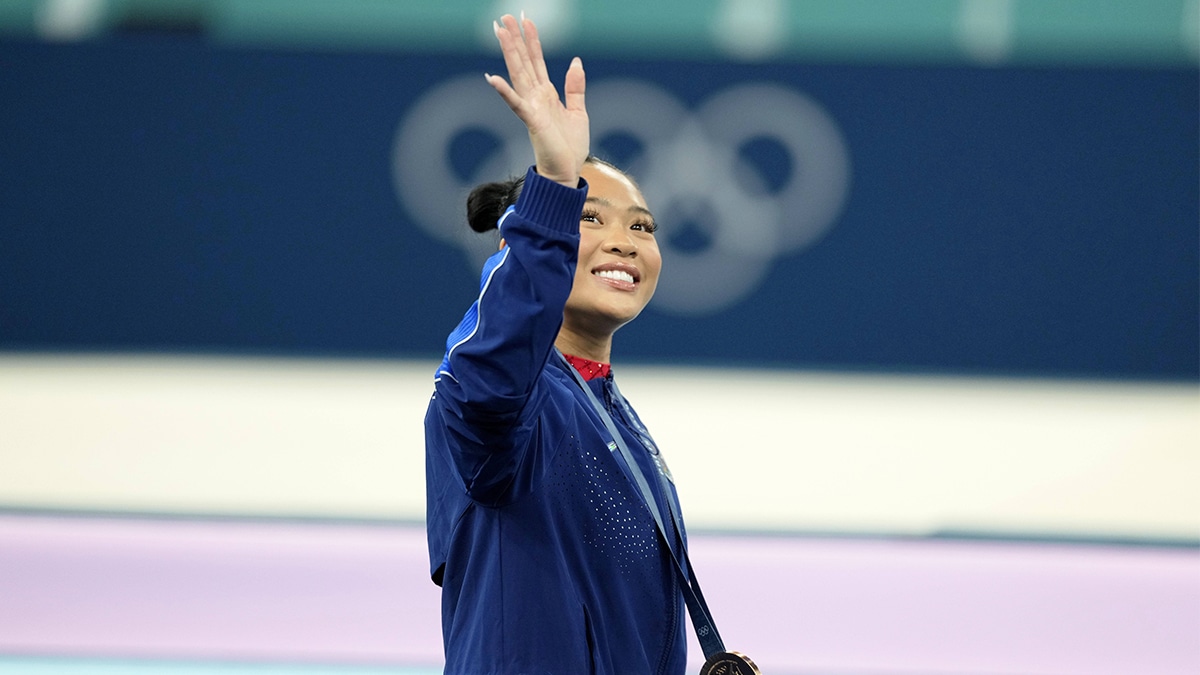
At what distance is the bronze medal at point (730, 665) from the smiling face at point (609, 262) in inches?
20.7

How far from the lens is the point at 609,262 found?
2.13 metres

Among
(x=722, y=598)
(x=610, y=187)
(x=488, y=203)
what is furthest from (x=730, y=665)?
(x=722, y=598)

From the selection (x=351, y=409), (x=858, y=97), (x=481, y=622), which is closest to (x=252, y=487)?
(x=351, y=409)

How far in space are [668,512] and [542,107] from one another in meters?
0.64

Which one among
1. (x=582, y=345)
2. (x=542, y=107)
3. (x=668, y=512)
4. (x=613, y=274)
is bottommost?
(x=668, y=512)

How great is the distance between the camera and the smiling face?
6.92 feet

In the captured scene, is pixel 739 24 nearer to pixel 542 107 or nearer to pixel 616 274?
pixel 616 274

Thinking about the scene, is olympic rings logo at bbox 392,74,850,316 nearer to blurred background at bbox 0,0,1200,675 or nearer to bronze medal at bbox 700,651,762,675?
blurred background at bbox 0,0,1200,675

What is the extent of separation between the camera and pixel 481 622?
1.78m

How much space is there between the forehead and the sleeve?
1.45 feet

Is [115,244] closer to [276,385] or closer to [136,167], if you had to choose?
[136,167]

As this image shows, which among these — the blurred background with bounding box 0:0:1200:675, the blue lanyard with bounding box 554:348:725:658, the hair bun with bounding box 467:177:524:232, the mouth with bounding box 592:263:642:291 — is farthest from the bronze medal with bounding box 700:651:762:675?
the blurred background with bounding box 0:0:1200:675

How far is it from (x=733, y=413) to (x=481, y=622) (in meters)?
7.37

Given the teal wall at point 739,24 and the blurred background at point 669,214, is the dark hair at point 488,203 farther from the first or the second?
the teal wall at point 739,24
